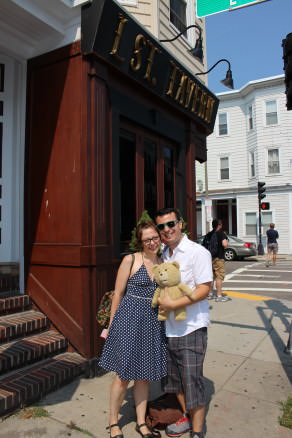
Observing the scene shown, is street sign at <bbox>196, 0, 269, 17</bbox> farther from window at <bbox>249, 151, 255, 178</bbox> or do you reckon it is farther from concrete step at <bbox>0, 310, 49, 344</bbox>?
window at <bbox>249, 151, 255, 178</bbox>

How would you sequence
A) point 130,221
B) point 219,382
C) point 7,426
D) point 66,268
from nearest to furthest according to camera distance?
point 7,426 < point 219,382 < point 66,268 < point 130,221

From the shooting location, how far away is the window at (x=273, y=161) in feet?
73.6

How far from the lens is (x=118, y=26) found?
4.37 meters

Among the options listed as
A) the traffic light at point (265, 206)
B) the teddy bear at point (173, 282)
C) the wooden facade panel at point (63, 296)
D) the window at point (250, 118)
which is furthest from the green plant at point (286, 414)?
the window at point (250, 118)

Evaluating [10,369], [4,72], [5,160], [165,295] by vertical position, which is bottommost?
[10,369]

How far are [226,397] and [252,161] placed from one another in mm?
22038

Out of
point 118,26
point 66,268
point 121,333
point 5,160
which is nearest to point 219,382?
point 121,333

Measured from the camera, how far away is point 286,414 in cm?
315

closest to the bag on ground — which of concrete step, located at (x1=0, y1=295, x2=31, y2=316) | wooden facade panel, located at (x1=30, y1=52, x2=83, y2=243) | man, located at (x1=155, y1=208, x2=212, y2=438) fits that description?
man, located at (x1=155, y1=208, x2=212, y2=438)

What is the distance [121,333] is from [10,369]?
1.49m

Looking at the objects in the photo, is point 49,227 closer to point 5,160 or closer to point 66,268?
point 66,268

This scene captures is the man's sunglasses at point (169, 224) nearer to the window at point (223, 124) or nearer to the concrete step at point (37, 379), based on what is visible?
the concrete step at point (37, 379)

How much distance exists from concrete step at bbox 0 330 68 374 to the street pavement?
1.45 feet

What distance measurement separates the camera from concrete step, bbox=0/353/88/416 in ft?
10.1
